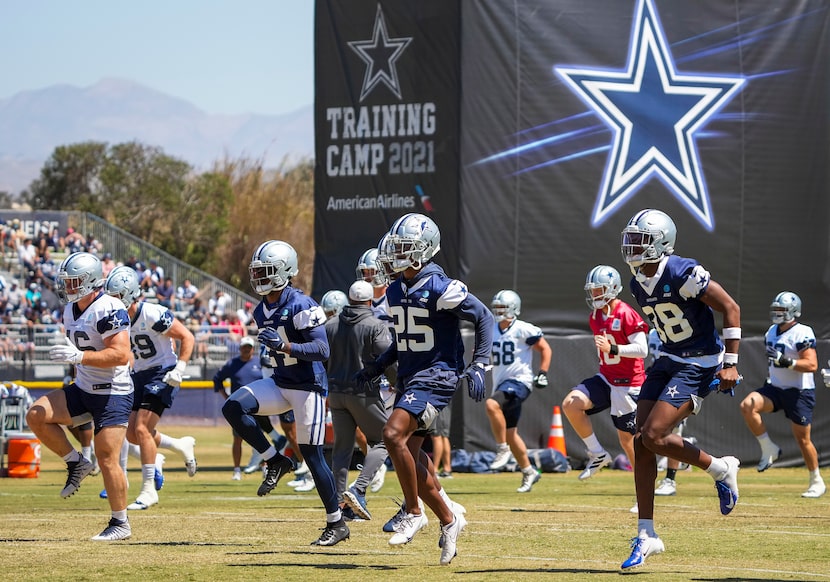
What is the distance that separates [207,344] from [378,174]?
1244 cm

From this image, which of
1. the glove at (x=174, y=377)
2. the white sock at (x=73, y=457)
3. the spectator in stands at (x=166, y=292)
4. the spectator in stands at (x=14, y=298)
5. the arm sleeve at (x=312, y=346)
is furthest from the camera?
the spectator in stands at (x=166, y=292)

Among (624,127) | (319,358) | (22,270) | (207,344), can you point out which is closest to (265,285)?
(319,358)

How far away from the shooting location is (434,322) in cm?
874

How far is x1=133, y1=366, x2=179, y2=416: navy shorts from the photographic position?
41.9 feet

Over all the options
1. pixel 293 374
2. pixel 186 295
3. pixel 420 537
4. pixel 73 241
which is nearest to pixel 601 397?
pixel 420 537

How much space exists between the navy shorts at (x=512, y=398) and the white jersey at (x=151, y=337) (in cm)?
422

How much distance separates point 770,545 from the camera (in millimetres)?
9484

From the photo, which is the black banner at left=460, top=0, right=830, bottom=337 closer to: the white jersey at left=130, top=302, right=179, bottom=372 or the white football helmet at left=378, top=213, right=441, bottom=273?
the white jersey at left=130, top=302, right=179, bottom=372

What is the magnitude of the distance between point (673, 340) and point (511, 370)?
7426mm

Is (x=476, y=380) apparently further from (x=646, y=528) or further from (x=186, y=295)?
(x=186, y=295)

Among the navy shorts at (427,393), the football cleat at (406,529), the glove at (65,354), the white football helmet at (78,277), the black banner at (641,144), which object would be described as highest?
the black banner at (641,144)

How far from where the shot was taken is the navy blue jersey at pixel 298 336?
30.7 feet

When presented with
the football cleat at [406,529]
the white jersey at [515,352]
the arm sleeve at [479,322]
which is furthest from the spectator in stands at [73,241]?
the arm sleeve at [479,322]

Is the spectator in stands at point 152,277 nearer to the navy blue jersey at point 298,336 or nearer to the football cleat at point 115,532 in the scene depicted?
the football cleat at point 115,532
